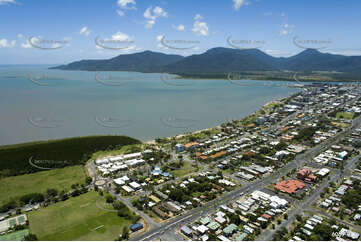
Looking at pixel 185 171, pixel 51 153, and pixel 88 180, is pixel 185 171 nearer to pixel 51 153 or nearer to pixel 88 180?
pixel 88 180

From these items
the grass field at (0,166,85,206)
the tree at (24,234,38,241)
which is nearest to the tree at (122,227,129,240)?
the tree at (24,234,38,241)

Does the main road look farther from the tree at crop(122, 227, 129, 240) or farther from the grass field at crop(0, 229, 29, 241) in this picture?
the grass field at crop(0, 229, 29, 241)

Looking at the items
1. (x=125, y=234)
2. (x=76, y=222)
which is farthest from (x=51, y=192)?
(x=125, y=234)

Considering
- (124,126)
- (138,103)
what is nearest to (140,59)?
(138,103)

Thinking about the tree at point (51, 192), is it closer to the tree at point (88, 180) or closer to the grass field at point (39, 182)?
the grass field at point (39, 182)

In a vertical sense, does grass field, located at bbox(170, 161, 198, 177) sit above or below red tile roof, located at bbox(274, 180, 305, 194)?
below

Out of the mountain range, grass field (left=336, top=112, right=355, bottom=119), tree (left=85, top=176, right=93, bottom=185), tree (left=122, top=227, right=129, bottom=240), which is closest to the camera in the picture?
tree (left=122, top=227, right=129, bottom=240)
